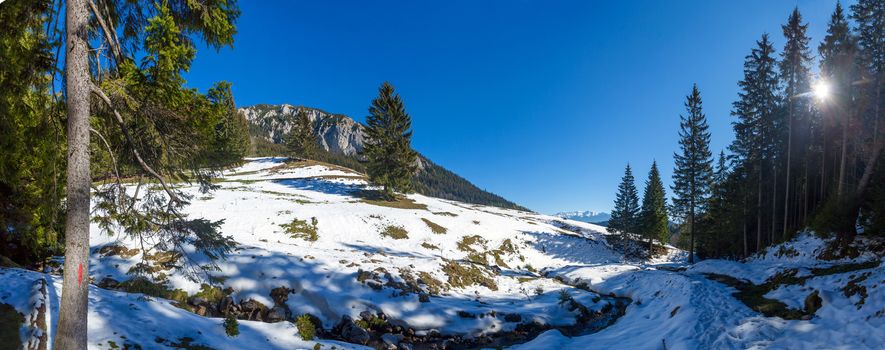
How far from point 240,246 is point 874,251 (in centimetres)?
2929

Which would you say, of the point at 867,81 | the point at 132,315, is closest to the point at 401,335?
the point at 132,315

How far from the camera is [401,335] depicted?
12.9 metres

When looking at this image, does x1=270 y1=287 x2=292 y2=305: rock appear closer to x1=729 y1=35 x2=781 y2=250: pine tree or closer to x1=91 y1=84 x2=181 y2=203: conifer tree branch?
x1=91 y1=84 x2=181 y2=203: conifer tree branch

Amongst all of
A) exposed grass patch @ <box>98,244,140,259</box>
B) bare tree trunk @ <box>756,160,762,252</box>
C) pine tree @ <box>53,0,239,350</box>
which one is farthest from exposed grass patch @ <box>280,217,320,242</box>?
bare tree trunk @ <box>756,160,762,252</box>

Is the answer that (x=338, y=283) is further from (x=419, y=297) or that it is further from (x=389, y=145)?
(x=389, y=145)

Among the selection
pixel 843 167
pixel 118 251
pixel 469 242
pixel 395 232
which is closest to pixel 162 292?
pixel 118 251

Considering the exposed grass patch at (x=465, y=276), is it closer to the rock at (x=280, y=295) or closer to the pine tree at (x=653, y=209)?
the rock at (x=280, y=295)

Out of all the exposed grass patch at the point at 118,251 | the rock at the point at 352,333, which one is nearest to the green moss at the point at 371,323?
the rock at the point at 352,333

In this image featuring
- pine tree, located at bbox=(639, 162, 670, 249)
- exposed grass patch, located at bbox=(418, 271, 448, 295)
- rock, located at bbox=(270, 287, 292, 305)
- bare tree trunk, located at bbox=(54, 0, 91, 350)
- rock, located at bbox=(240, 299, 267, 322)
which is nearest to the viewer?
bare tree trunk, located at bbox=(54, 0, 91, 350)

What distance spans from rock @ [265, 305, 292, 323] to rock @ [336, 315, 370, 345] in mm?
2293

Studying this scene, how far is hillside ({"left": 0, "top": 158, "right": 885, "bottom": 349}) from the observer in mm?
7625

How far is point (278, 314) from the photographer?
1345cm

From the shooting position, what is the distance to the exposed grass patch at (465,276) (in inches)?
763

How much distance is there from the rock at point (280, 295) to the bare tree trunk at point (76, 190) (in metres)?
9.46
